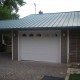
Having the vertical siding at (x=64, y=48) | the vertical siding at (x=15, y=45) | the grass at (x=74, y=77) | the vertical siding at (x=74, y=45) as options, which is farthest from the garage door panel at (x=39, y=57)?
the grass at (x=74, y=77)

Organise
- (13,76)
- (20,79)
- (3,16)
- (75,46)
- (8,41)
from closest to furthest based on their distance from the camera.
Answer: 1. (20,79)
2. (13,76)
3. (75,46)
4. (3,16)
5. (8,41)

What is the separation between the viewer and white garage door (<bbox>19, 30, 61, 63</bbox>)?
645 inches

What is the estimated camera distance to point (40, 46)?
16.9m

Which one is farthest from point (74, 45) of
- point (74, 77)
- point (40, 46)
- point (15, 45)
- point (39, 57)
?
point (74, 77)

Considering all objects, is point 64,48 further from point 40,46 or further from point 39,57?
point 39,57

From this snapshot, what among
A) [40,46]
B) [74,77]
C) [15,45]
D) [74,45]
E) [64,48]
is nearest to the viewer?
[74,77]

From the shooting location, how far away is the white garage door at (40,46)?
16391mm

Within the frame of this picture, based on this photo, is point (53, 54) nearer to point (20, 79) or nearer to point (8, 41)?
point (20, 79)

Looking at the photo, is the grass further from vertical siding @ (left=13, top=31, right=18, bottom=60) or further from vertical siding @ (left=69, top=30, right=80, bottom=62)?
vertical siding @ (left=13, top=31, right=18, bottom=60)

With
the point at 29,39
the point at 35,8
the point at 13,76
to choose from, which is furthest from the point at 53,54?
the point at 35,8

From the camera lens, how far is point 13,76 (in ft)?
34.8

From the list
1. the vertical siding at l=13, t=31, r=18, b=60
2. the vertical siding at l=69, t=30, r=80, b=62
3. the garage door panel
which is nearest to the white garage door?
the garage door panel

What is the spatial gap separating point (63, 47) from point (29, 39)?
10.2 feet

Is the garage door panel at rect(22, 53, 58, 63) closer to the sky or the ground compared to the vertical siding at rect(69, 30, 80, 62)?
closer to the ground
